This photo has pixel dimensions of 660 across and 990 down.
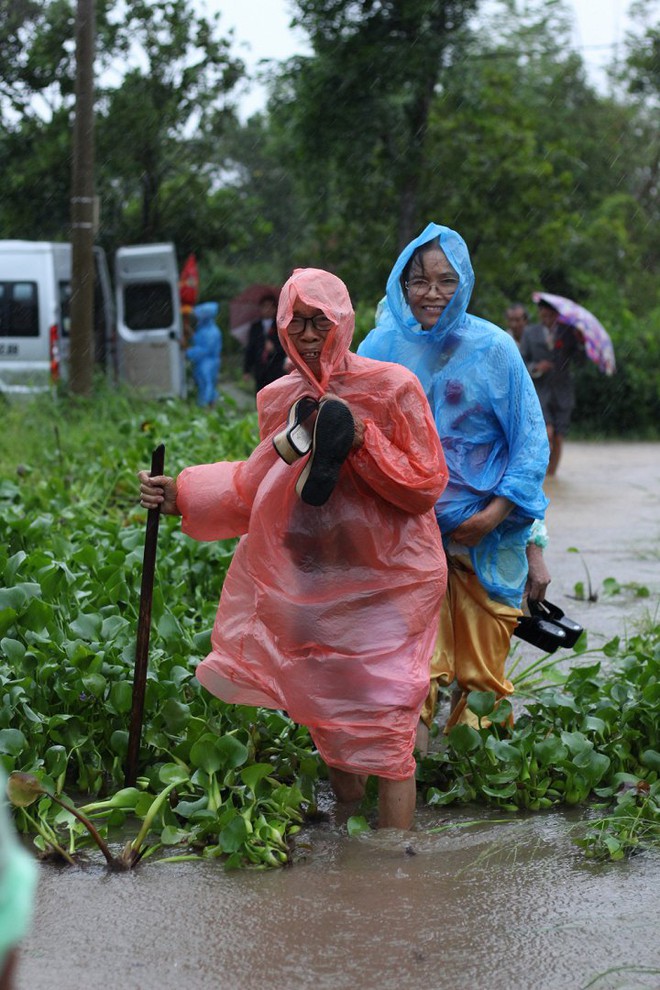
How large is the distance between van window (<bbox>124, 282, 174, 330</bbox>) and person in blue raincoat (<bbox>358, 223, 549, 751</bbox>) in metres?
13.8

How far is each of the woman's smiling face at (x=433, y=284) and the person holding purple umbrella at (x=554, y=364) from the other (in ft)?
26.5

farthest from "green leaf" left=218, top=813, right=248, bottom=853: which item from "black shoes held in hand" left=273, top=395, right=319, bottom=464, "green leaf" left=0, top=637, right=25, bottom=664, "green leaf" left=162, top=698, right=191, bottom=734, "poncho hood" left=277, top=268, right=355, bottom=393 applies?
"poncho hood" left=277, top=268, right=355, bottom=393

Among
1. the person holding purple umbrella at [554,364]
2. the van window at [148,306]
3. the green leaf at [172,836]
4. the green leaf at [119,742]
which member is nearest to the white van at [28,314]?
the van window at [148,306]

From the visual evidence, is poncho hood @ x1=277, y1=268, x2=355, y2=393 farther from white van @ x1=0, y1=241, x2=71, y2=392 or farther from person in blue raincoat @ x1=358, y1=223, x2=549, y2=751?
white van @ x1=0, y1=241, x2=71, y2=392

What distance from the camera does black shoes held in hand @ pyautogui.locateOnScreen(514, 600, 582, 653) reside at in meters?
4.79

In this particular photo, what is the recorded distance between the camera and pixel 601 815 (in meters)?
4.32

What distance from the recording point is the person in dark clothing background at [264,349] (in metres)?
13.7

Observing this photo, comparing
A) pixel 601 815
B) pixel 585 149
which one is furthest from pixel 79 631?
pixel 585 149

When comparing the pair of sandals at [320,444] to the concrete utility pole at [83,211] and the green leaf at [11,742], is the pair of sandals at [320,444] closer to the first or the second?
the green leaf at [11,742]

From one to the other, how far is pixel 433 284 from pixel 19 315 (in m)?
12.1

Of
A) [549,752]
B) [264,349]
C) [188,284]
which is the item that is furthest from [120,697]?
[188,284]

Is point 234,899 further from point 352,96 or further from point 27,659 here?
point 352,96

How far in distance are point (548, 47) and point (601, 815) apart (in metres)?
26.6

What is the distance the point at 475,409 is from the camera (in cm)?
463
